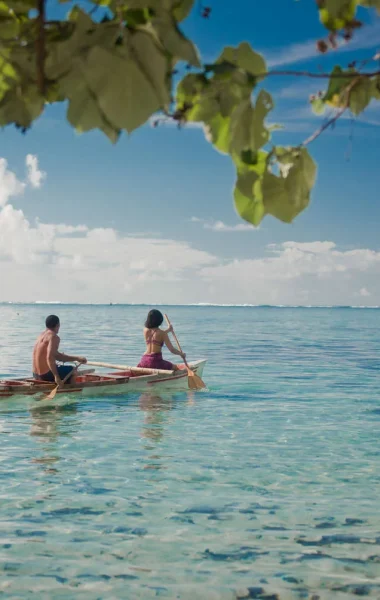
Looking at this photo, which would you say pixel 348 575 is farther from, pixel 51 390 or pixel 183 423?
pixel 51 390

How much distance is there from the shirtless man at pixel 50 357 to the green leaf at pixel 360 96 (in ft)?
44.0

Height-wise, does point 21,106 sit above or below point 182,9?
below

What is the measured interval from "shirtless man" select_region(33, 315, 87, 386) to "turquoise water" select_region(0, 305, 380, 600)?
0.81 meters

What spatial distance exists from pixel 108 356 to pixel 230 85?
35913 mm

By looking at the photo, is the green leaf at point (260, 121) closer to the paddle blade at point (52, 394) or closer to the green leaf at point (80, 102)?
the green leaf at point (80, 102)

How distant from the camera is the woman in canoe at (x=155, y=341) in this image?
1758cm

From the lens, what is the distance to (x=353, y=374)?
29.4 meters

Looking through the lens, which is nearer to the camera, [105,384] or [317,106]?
[317,106]

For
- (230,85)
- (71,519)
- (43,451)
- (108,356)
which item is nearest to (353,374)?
(108,356)

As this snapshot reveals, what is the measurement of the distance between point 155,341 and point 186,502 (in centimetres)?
941

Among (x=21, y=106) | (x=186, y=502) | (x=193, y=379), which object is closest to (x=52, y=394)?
(x=193, y=379)

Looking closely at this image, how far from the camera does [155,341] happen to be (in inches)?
713

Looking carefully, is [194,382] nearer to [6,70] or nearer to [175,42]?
[6,70]

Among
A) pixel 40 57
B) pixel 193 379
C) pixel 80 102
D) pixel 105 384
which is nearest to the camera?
pixel 80 102
